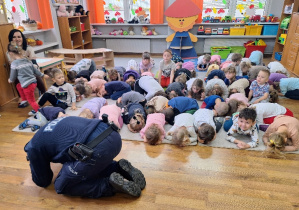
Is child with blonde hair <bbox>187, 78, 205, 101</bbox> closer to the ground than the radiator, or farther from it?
closer to the ground

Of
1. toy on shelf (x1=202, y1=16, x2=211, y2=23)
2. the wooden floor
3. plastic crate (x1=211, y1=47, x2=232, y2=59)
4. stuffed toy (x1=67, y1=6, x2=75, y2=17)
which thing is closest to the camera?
the wooden floor

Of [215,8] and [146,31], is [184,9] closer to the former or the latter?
[215,8]

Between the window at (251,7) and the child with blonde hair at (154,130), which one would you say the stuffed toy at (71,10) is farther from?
the window at (251,7)

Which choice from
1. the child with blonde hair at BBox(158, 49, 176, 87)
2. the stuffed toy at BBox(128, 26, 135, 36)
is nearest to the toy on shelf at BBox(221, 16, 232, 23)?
the stuffed toy at BBox(128, 26, 135, 36)

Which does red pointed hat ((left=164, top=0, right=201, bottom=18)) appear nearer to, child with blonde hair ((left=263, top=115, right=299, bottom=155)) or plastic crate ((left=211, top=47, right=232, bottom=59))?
plastic crate ((left=211, top=47, right=232, bottom=59))

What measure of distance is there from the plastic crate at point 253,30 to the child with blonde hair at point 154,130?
15.7 ft

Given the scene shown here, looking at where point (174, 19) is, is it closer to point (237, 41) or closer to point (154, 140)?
point (237, 41)

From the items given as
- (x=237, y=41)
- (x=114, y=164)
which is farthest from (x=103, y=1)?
(x=114, y=164)

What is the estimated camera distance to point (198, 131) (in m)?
2.37

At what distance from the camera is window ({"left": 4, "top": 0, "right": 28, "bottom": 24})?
452 centimetres

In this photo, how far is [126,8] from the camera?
22.2 feet

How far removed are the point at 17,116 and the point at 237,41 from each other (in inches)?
230

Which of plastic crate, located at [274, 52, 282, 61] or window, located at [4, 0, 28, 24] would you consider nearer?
window, located at [4, 0, 28, 24]

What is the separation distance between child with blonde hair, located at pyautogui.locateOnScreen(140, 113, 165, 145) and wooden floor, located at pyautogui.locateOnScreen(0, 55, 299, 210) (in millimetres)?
84
